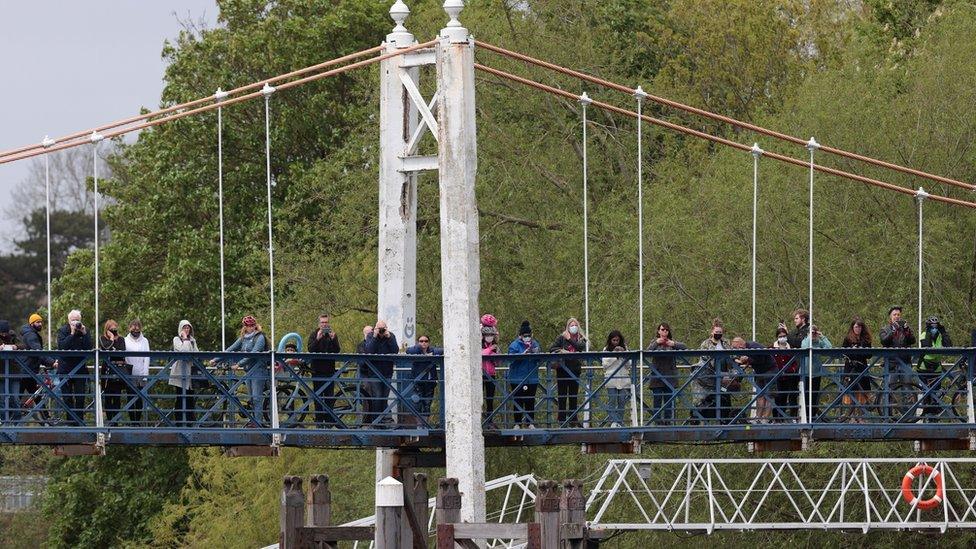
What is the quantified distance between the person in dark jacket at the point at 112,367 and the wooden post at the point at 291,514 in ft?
9.92

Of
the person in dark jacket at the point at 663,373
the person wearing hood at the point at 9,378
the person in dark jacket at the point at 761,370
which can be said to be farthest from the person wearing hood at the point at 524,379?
the person wearing hood at the point at 9,378

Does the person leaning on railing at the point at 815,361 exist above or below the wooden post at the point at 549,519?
above

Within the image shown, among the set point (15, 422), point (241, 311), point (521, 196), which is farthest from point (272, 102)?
point (15, 422)

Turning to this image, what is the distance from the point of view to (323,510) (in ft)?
100

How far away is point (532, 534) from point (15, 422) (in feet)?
25.8

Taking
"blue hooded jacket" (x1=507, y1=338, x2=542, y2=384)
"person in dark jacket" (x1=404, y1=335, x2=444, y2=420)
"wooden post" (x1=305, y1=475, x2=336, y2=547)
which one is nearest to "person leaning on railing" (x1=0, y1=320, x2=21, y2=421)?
"wooden post" (x1=305, y1=475, x2=336, y2=547)

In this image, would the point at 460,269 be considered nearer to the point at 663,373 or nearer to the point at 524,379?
the point at 524,379

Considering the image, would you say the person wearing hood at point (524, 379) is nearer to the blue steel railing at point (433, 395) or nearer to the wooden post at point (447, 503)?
the blue steel railing at point (433, 395)

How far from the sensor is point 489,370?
108ft

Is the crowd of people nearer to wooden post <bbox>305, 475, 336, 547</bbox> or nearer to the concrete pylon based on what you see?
the concrete pylon

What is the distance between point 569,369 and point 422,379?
186cm

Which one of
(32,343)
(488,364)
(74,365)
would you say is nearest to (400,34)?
(488,364)

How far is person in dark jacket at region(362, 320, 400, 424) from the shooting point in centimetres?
→ 3206

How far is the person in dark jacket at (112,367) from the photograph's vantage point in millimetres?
32156
